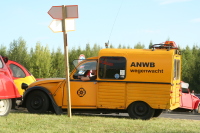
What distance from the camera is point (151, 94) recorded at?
13898 mm

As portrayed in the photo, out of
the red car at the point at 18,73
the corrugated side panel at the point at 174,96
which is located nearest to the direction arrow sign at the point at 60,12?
the corrugated side panel at the point at 174,96

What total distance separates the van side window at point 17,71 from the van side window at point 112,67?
Result: 18.4 feet

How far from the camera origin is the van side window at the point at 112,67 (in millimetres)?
13992

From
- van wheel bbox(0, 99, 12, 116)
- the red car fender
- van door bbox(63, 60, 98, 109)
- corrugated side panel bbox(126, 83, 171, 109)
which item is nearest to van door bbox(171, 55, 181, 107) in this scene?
corrugated side panel bbox(126, 83, 171, 109)

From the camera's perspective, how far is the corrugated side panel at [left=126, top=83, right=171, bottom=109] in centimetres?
1376

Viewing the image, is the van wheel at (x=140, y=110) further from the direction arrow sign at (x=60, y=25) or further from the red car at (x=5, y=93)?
the red car at (x=5, y=93)

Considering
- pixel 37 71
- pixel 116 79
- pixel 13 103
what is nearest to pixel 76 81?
pixel 116 79

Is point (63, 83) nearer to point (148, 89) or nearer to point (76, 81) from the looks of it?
point (76, 81)

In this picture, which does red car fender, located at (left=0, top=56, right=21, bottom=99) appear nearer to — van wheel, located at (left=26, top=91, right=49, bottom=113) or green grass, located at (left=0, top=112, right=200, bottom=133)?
green grass, located at (left=0, top=112, right=200, bottom=133)

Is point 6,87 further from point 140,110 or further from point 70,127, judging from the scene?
point 140,110

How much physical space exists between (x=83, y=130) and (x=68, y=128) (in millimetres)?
462

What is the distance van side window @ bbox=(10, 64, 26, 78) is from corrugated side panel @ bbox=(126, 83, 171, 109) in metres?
6.32

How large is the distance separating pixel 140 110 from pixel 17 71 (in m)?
6.75

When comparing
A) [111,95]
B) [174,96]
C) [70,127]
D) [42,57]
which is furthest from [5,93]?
[42,57]
